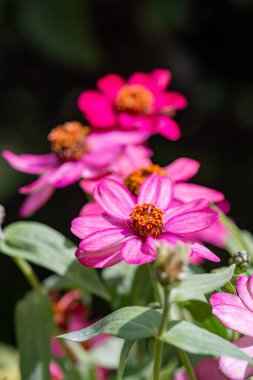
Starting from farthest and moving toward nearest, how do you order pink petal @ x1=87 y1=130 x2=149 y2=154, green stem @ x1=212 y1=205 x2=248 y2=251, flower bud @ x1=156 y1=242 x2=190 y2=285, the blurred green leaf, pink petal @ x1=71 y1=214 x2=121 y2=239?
the blurred green leaf → pink petal @ x1=87 y1=130 x2=149 y2=154 → green stem @ x1=212 y1=205 x2=248 y2=251 → pink petal @ x1=71 y1=214 x2=121 y2=239 → flower bud @ x1=156 y1=242 x2=190 y2=285

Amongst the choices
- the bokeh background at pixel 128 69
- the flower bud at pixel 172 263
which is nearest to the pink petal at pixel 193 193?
the flower bud at pixel 172 263

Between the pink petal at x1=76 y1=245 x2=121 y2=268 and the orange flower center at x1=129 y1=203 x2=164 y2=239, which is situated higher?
the orange flower center at x1=129 y1=203 x2=164 y2=239

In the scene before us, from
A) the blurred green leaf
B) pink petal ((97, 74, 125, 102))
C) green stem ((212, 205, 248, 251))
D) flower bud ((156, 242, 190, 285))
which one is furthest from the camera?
the blurred green leaf

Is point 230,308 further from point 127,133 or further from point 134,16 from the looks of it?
point 134,16

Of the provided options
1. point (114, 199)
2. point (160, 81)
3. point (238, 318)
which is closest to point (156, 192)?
point (114, 199)

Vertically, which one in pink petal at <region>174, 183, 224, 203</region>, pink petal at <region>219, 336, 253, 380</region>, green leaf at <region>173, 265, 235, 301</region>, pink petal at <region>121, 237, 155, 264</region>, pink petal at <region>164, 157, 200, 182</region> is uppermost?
pink petal at <region>121, 237, 155, 264</region>

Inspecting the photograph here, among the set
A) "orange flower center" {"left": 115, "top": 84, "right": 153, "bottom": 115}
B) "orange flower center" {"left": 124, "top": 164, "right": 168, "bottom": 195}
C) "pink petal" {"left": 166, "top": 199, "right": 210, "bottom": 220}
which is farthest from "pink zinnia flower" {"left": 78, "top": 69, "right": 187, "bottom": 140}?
"pink petal" {"left": 166, "top": 199, "right": 210, "bottom": 220}

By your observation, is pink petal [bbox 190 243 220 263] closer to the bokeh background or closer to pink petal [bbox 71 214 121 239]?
pink petal [bbox 71 214 121 239]
